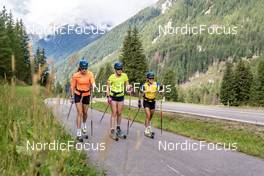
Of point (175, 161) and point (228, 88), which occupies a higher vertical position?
point (228, 88)

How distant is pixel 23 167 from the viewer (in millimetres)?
5152

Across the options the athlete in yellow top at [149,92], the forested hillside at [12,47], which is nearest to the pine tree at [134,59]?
the forested hillside at [12,47]

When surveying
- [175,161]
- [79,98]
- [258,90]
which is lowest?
[175,161]

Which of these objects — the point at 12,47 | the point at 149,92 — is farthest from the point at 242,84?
the point at 149,92

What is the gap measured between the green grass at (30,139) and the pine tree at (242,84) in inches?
2880

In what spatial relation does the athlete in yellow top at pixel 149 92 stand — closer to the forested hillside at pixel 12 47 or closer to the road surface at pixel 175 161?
the road surface at pixel 175 161

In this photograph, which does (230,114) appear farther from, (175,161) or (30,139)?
(30,139)

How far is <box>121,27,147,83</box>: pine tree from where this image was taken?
68375mm

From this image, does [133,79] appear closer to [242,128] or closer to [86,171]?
[242,128]

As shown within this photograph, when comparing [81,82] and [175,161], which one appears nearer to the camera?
[175,161]

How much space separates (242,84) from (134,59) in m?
22.8

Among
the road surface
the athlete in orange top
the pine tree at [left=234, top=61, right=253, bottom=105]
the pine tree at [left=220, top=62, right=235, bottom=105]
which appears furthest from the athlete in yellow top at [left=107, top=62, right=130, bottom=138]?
the pine tree at [left=234, top=61, right=253, bottom=105]

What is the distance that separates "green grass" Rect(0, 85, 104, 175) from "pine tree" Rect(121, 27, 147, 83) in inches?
2356

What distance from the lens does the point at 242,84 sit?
79000 mm
